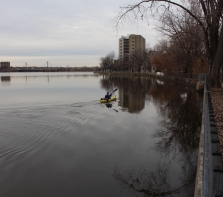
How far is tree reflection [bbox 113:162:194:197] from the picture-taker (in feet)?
23.6

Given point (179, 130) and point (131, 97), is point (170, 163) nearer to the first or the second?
point (179, 130)

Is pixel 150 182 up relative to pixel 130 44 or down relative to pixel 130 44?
down

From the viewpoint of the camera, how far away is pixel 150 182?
7.72 metres

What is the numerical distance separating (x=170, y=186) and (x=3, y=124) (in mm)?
11225

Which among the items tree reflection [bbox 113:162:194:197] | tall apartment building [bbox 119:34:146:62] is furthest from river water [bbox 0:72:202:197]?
tall apartment building [bbox 119:34:146:62]

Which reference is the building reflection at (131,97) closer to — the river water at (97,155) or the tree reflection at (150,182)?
the river water at (97,155)

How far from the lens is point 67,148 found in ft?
35.6

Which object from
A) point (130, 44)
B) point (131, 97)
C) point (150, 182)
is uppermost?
point (130, 44)

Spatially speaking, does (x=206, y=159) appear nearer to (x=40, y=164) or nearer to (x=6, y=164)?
(x=40, y=164)

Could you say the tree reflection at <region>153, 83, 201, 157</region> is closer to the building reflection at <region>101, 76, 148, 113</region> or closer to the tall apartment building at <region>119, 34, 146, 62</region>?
the building reflection at <region>101, 76, 148, 113</region>

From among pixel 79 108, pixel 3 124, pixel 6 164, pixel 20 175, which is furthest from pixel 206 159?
pixel 79 108

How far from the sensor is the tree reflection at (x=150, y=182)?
720 cm

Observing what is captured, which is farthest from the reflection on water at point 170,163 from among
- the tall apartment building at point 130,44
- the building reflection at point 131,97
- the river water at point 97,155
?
the tall apartment building at point 130,44

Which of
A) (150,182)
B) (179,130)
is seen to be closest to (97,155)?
(150,182)
